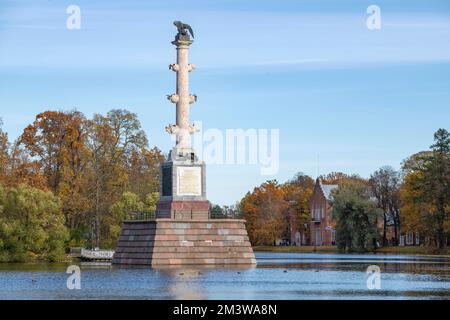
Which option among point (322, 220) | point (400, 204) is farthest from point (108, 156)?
point (322, 220)

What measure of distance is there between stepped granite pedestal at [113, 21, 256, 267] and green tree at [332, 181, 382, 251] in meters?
53.6

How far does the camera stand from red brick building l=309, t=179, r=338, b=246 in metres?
171

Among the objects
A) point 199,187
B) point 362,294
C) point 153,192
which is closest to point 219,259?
point 199,187

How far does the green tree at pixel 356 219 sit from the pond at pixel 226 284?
173ft

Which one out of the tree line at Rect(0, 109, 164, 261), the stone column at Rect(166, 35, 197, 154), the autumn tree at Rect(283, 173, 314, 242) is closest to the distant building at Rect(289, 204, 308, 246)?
the autumn tree at Rect(283, 173, 314, 242)

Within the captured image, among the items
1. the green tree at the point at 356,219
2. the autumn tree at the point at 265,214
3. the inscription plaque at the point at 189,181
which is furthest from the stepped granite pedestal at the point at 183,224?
the autumn tree at the point at 265,214

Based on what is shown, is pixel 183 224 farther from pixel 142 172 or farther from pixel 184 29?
pixel 142 172

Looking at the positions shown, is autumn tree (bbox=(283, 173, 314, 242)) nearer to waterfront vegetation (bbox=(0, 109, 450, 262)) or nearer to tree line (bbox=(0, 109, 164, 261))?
waterfront vegetation (bbox=(0, 109, 450, 262))

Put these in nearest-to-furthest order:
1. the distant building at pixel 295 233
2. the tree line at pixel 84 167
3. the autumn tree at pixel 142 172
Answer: the tree line at pixel 84 167, the autumn tree at pixel 142 172, the distant building at pixel 295 233

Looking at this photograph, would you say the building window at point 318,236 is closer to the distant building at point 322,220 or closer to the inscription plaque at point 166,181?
the distant building at point 322,220

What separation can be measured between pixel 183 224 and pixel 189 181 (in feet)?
10.5

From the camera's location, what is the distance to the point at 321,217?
172m

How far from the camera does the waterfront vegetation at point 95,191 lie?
94.9 meters
